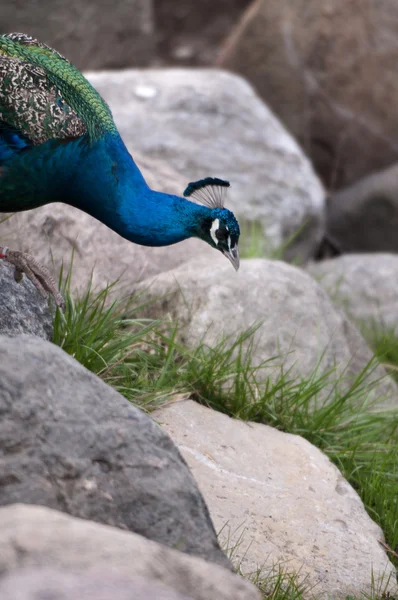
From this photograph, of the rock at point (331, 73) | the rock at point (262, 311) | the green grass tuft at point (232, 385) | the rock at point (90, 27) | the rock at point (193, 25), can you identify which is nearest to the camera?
the green grass tuft at point (232, 385)

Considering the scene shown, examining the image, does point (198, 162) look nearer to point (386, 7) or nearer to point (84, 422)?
point (386, 7)

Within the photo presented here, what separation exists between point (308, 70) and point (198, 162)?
8.40 ft

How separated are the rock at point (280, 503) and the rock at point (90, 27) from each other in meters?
4.60

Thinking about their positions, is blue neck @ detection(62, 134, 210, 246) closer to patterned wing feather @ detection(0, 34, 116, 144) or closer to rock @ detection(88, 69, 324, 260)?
patterned wing feather @ detection(0, 34, 116, 144)

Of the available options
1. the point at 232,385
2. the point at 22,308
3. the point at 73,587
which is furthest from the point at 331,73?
the point at 73,587

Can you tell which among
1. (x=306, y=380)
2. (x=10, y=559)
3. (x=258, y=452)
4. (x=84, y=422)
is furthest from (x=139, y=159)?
(x=10, y=559)

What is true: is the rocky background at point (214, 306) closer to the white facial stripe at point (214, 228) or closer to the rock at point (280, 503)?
the rock at point (280, 503)

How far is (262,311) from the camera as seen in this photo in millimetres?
4027

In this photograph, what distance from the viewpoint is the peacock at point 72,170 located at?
10.3 feet

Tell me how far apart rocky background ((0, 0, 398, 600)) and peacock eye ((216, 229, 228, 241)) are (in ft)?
2.11

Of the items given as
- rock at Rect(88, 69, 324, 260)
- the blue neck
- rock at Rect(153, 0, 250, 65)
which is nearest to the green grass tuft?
the blue neck

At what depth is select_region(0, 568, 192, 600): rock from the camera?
1.56 m

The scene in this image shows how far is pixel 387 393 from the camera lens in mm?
4430

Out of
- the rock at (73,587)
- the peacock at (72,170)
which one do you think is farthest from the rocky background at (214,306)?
the peacock at (72,170)
